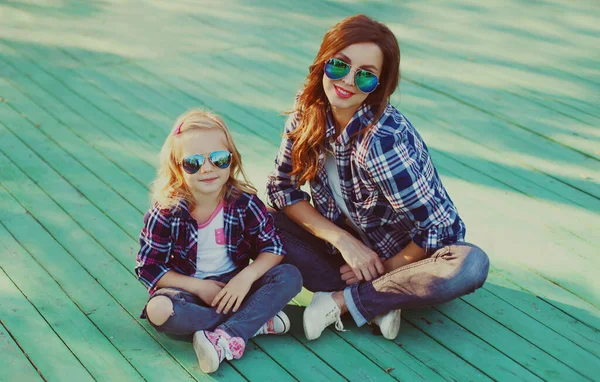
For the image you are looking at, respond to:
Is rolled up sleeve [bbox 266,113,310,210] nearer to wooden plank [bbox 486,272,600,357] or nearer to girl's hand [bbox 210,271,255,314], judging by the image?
girl's hand [bbox 210,271,255,314]

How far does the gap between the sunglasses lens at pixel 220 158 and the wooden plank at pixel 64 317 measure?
0.66 meters

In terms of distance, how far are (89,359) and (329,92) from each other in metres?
1.11

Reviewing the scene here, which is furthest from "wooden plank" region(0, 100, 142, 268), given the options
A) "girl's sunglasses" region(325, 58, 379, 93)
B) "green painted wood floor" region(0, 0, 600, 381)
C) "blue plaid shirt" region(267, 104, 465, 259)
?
"girl's sunglasses" region(325, 58, 379, 93)

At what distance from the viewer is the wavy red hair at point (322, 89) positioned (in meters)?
2.25

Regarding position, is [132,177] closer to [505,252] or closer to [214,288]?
[214,288]

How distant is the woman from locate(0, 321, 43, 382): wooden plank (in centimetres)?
84

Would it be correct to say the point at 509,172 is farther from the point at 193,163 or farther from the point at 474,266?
the point at 193,163

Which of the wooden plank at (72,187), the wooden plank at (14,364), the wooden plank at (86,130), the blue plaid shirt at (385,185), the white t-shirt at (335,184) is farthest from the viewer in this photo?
the wooden plank at (86,130)

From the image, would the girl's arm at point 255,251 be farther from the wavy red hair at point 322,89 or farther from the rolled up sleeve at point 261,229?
the wavy red hair at point 322,89

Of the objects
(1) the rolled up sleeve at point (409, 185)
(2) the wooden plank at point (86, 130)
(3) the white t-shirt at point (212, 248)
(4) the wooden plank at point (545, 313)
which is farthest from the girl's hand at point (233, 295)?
(2) the wooden plank at point (86, 130)

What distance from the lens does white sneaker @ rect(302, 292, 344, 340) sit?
2344mm

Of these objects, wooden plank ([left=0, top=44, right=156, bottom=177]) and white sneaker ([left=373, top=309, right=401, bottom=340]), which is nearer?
white sneaker ([left=373, top=309, right=401, bottom=340])

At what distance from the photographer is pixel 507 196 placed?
10.7 feet

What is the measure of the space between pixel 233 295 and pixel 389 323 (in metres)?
0.51
